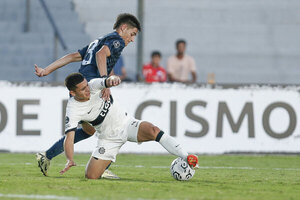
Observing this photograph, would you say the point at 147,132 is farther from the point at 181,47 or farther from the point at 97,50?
the point at 181,47

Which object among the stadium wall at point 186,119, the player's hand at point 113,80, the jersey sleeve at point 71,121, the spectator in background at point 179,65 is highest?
the player's hand at point 113,80

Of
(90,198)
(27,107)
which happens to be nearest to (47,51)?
(27,107)

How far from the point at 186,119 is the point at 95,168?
467 centimetres

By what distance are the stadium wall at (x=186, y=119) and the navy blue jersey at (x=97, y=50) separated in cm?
418

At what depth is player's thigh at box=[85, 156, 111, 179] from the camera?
7.86 metres

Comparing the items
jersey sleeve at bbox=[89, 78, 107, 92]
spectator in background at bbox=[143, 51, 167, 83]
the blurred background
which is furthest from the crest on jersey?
the blurred background

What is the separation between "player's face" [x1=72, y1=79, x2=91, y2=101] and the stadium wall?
15.4 feet

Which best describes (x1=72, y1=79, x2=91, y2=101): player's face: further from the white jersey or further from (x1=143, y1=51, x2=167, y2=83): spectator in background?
(x1=143, y1=51, x2=167, y2=83): spectator in background

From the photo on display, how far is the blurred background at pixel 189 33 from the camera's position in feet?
56.5

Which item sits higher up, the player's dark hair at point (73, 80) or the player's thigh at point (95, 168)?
the player's dark hair at point (73, 80)

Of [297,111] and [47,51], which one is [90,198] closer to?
[297,111]

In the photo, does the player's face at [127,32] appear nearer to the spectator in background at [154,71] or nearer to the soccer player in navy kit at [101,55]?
the soccer player in navy kit at [101,55]

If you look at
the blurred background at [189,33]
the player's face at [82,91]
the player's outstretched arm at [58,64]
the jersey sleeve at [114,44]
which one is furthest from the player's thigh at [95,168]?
the blurred background at [189,33]

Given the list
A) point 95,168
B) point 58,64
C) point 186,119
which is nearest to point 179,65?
point 186,119
